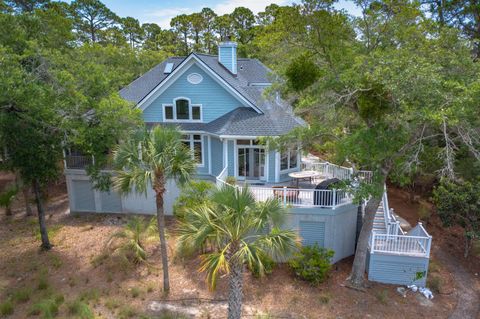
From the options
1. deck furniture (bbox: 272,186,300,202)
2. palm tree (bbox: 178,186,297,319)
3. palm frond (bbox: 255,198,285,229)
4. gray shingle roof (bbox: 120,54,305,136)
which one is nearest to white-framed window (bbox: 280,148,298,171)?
gray shingle roof (bbox: 120,54,305,136)

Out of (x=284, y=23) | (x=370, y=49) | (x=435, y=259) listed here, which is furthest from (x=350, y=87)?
(x=435, y=259)

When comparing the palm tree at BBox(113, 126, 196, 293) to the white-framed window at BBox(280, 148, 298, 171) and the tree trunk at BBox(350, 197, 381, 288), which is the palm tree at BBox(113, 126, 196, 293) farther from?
the white-framed window at BBox(280, 148, 298, 171)

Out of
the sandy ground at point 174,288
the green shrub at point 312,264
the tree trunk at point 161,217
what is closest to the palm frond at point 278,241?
the sandy ground at point 174,288

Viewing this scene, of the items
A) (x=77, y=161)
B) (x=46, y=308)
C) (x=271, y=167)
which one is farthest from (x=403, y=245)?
(x=77, y=161)

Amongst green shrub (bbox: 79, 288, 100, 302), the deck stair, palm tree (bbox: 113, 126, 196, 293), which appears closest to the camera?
palm tree (bbox: 113, 126, 196, 293)

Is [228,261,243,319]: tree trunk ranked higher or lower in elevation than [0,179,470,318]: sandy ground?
higher

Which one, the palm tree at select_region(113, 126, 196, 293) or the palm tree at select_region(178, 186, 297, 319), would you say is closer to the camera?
the palm tree at select_region(178, 186, 297, 319)

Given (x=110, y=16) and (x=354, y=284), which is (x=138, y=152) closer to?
(x=354, y=284)
